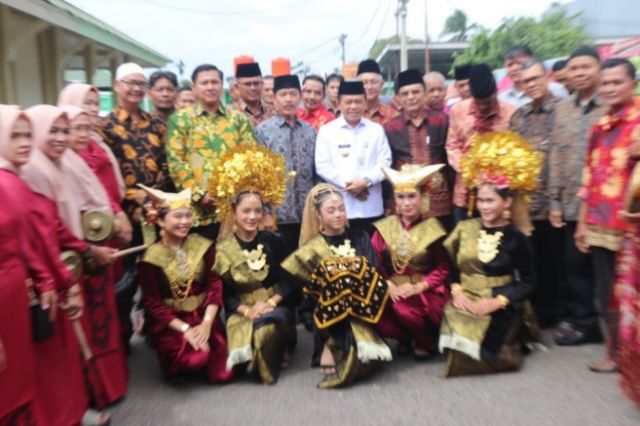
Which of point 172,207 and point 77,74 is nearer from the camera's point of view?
point 172,207

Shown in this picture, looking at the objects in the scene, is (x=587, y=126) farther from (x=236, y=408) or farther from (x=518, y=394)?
(x=236, y=408)

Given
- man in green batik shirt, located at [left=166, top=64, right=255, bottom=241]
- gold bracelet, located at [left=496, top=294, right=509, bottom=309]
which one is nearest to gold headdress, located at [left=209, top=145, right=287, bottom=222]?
man in green batik shirt, located at [left=166, top=64, right=255, bottom=241]

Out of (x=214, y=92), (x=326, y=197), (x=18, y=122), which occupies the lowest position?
(x=326, y=197)

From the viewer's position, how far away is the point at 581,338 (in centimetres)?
454

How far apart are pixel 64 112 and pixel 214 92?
1.70 m

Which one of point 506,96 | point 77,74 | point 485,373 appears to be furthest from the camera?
point 77,74

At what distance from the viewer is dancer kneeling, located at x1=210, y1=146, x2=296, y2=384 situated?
4184mm

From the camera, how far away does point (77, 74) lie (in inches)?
738

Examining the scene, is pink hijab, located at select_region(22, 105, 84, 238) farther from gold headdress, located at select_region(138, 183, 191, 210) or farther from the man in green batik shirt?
the man in green batik shirt

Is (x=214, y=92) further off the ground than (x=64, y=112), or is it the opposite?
(x=214, y=92)

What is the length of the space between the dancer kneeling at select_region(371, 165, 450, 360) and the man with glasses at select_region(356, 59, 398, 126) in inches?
76.5

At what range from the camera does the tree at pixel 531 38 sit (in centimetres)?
1959

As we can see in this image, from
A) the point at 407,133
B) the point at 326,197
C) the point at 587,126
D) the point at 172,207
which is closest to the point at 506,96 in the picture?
the point at 407,133

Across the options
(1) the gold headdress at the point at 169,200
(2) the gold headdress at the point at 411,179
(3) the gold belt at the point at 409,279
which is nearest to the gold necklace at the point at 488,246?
(3) the gold belt at the point at 409,279
